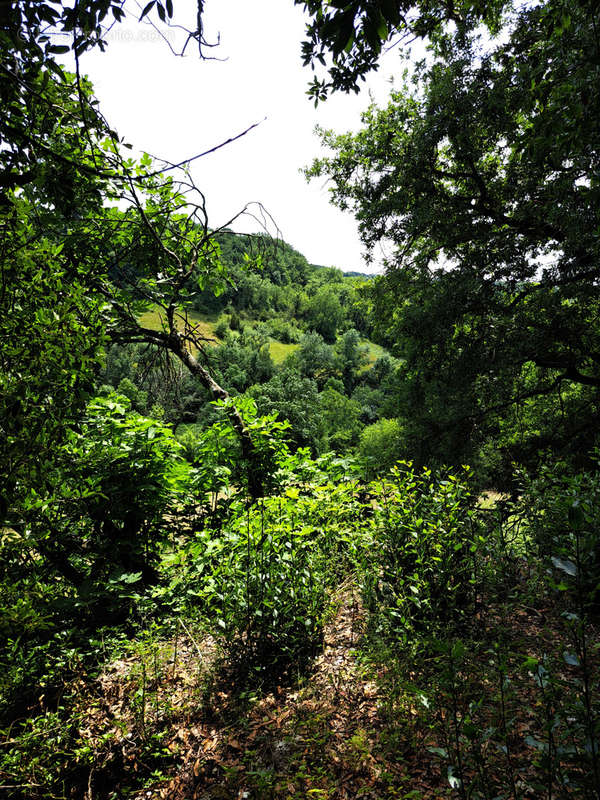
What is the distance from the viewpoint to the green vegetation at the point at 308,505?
5.54ft

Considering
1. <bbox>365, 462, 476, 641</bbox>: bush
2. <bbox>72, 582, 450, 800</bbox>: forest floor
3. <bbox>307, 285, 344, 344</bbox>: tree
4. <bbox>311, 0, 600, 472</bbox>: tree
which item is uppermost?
<bbox>307, 285, 344, 344</bbox>: tree

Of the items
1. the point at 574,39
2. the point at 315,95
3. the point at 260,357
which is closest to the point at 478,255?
the point at 574,39

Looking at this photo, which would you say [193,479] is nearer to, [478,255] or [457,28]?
[478,255]

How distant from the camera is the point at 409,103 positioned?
768 centimetres

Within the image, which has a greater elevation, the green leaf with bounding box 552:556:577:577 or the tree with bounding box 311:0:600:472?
the tree with bounding box 311:0:600:472

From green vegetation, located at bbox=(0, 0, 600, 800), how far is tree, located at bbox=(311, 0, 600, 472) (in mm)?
61

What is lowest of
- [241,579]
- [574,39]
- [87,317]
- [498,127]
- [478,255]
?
[241,579]

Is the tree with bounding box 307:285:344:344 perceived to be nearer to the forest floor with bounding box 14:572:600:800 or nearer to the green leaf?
the forest floor with bounding box 14:572:600:800

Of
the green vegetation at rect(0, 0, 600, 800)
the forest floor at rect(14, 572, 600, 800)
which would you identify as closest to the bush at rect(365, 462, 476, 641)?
the green vegetation at rect(0, 0, 600, 800)

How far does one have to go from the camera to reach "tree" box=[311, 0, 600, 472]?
5.54 m

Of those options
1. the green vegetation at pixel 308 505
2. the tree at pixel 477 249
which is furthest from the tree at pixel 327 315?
the green vegetation at pixel 308 505

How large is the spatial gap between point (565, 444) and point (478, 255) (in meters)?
3.91

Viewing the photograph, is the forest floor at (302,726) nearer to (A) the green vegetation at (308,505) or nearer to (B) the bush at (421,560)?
(A) the green vegetation at (308,505)

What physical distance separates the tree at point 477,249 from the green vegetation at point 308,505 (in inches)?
2.4
